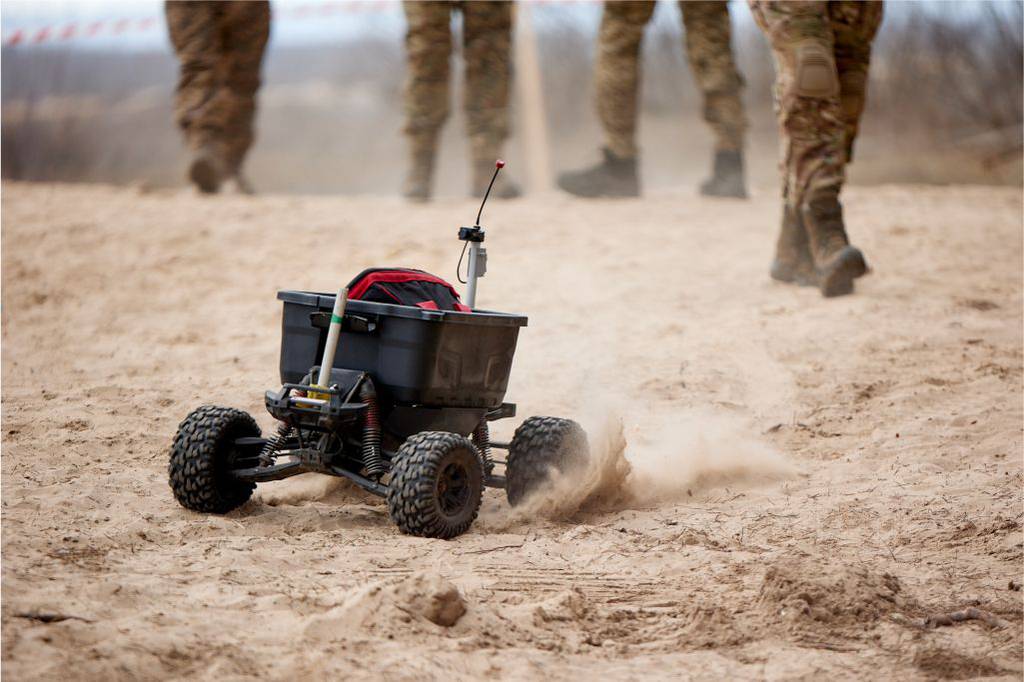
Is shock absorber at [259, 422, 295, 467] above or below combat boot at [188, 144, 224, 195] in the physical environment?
below

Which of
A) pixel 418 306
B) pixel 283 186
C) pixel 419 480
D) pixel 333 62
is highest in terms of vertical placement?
pixel 333 62

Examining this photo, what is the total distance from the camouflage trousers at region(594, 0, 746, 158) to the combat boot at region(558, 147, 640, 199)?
97 millimetres

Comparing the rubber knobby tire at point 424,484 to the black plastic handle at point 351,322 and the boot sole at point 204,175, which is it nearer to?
the black plastic handle at point 351,322

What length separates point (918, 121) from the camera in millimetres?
15016

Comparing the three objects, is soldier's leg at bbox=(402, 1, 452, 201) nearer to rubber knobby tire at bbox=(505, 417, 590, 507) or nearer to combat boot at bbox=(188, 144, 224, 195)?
combat boot at bbox=(188, 144, 224, 195)

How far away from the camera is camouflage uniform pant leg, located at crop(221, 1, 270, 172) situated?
1080cm

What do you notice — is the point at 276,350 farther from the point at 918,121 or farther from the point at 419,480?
the point at 918,121

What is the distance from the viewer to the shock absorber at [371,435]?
12.5 feet

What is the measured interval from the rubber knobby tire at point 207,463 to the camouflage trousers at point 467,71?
667cm

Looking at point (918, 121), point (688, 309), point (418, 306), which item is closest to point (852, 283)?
point (688, 309)

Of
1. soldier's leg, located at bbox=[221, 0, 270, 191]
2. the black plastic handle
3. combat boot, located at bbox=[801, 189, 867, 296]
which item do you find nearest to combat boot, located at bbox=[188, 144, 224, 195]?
soldier's leg, located at bbox=[221, 0, 270, 191]

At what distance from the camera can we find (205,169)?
34.4ft

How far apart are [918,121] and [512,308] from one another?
9.97m

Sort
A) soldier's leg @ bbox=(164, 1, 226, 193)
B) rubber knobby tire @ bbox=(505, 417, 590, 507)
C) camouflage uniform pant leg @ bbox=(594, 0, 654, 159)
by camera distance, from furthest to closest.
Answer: soldier's leg @ bbox=(164, 1, 226, 193) → camouflage uniform pant leg @ bbox=(594, 0, 654, 159) → rubber knobby tire @ bbox=(505, 417, 590, 507)
